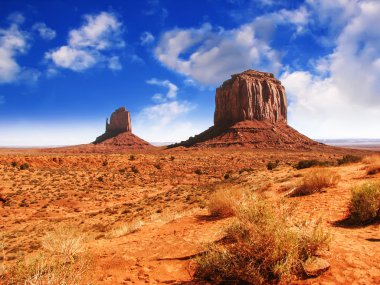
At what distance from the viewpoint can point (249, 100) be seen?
10275 centimetres

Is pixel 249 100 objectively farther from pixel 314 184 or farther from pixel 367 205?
pixel 367 205

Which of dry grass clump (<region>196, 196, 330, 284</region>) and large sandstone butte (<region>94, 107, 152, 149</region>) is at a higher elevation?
large sandstone butte (<region>94, 107, 152, 149</region>)

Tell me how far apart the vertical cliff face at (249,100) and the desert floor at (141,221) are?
72.2m

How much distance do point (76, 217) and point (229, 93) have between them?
96.3m

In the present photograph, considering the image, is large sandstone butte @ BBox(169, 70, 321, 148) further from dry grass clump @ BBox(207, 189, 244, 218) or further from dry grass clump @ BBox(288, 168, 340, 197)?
dry grass clump @ BBox(207, 189, 244, 218)

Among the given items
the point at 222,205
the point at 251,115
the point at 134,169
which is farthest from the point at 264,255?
the point at 251,115

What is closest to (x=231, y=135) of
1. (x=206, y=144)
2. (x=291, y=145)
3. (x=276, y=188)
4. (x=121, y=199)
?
(x=206, y=144)

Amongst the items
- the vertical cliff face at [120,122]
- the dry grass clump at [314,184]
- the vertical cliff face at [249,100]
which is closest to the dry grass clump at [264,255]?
the dry grass clump at [314,184]

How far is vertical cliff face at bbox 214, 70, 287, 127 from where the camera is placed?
10338cm

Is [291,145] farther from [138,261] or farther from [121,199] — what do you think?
[138,261]

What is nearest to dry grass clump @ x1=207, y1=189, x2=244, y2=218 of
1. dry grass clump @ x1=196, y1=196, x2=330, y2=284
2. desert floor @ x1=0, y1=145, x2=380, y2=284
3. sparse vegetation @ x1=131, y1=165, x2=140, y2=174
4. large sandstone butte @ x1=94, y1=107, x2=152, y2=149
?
desert floor @ x1=0, y1=145, x2=380, y2=284

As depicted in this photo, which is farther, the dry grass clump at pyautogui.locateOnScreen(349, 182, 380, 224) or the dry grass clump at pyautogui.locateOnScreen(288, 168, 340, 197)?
the dry grass clump at pyautogui.locateOnScreen(288, 168, 340, 197)

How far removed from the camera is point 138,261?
629 cm

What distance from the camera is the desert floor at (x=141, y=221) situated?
17.4 feet
